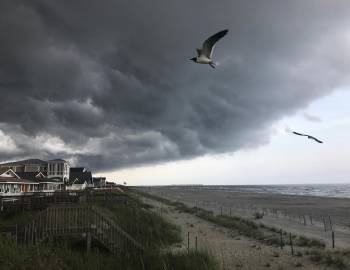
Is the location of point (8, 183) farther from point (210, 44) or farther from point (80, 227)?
point (210, 44)

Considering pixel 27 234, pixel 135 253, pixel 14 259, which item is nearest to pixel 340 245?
pixel 135 253

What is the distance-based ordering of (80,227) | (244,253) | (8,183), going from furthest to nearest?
(8,183)
(244,253)
(80,227)

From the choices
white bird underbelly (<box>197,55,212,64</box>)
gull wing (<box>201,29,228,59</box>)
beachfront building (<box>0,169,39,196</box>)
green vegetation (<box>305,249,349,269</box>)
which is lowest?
green vegetation (<box>305,249,349,269</box>)

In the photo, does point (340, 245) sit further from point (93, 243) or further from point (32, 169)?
point (32, 169)

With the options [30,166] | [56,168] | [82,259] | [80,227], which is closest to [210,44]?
[82,259]

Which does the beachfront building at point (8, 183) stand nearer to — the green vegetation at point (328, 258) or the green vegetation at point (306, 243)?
the green vegetation at point (306, 243)

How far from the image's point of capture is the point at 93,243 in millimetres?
19969

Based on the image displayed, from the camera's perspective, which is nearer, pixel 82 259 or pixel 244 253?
pixel 82 259

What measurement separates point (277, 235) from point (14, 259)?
22.3m

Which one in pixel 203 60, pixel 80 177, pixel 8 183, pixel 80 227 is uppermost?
pixel 80 177

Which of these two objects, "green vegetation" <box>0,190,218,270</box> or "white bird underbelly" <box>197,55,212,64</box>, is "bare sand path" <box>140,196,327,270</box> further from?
"white bird underbelly" <box>197,55,212,64</box>

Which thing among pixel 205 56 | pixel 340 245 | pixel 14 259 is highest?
pixel 205 56

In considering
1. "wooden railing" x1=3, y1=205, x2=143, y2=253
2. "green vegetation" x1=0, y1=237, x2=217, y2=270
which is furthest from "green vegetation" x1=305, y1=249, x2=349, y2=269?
"wooden railing" x1=3, y1=205, x2=143, y2=253

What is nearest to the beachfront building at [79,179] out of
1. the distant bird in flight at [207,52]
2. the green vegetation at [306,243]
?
the green vegetation at [306,243]
